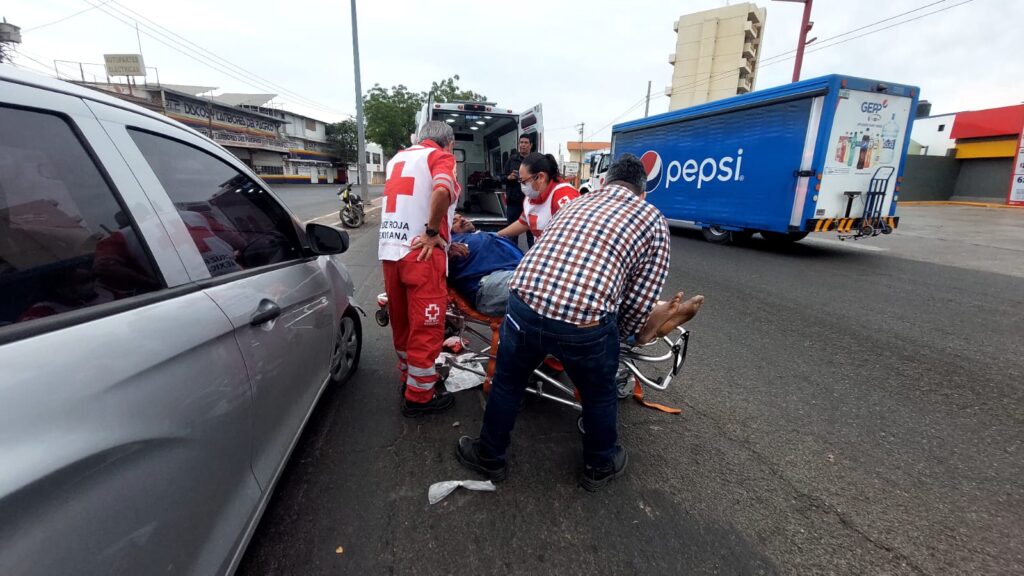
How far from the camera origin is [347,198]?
38.3 feet

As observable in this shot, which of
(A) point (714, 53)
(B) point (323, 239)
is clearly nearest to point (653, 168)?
(B) point (323, 239)

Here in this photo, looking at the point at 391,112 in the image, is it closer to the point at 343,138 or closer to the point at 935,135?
the point at 343,138

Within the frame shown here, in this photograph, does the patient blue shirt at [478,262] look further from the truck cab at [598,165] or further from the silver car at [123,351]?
the truck cab at [598,165]

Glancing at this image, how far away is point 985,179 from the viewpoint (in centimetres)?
2334

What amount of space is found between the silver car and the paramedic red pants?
34.4 inches

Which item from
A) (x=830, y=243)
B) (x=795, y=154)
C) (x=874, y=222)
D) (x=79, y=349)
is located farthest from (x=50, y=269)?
(x=830, y=243)

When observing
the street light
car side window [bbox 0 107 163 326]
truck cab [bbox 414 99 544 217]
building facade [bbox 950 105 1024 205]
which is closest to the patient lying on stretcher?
car side window [bbox 0 107 163 326]

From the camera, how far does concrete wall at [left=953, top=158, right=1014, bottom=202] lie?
22.3 m

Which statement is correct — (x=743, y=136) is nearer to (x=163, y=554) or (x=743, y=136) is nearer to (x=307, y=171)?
(x=163, y=554)

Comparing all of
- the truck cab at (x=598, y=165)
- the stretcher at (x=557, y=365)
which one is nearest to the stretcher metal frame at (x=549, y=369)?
the stretcher at (x=557, y=365)

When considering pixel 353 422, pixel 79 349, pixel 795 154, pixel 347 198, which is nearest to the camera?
pixel 79 349

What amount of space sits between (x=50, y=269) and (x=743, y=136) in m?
10.3

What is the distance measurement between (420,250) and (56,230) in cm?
155

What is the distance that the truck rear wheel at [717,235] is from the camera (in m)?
10.1
